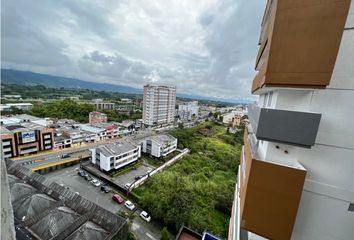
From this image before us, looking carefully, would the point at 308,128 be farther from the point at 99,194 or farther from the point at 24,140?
the point at 24,140

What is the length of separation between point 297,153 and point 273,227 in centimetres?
121

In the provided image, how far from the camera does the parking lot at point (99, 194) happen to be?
11.9m

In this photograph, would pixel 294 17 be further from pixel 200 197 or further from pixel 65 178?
pixel 65 178

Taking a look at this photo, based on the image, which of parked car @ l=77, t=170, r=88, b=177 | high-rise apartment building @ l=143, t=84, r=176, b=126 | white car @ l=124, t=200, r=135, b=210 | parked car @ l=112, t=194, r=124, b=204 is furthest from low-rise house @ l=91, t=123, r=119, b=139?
white car @ l=124, t=200, r=135, b=210

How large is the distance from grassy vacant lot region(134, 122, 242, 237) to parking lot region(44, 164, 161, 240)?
90 cm

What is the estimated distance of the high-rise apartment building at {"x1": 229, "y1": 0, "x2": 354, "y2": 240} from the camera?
2.19 metres

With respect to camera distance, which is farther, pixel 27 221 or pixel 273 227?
pixel 27 221

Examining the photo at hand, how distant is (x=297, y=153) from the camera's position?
2.63 m

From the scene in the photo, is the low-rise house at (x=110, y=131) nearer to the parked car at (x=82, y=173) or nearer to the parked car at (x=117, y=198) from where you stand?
the parked car at (x=82, y=173)

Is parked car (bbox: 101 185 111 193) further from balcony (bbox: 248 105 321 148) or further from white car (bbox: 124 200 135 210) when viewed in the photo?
balcony (bbox: 248 105 321 148)

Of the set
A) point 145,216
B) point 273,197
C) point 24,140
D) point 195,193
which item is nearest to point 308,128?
point 273,197

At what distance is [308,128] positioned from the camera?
2.21 meters

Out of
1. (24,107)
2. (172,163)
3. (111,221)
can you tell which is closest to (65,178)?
(111,221)

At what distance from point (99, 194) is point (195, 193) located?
893cm
